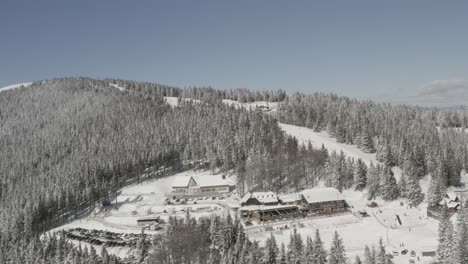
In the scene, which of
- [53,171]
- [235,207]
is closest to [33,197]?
[53,171]

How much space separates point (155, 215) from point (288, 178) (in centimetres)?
3759

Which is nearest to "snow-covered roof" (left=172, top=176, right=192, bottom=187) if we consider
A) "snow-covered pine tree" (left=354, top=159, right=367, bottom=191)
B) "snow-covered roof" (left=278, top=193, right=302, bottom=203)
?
"snow-covered roof" (left=278, top=193, right=302, bottom=203)

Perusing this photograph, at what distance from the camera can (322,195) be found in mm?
87812

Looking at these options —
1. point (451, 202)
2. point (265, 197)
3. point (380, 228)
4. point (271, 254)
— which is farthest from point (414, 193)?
point (271, 254)

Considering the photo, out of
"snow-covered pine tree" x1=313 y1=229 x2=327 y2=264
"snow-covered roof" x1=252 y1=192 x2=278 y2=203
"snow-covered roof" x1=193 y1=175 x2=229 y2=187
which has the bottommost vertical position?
"snow-covered pine tree" x1=313 y1=229 x2=327 y2=264

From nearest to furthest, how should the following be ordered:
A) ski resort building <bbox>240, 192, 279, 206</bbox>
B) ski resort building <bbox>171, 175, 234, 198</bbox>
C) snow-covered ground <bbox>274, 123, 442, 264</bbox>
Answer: snow-covered ground <bbox>274, 123, 442, 264</bbox>, ski resort building <bbox>240, 192, 279, 206</bbox>, ski resort building <bbox>171, 175, 234, 198</bbox>

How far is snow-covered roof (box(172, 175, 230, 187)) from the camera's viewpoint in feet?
368

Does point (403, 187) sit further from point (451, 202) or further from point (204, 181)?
point (204, 181)

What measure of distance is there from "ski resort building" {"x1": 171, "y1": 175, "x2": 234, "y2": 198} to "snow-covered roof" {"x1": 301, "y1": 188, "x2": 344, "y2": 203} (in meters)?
29.3

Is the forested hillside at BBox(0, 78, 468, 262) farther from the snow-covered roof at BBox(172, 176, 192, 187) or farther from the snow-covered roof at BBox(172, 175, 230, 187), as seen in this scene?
the snow-covered roof at BBox(172, 176, 192, 187)

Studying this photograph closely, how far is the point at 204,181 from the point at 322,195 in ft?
126

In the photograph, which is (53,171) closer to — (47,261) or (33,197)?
(33,197)

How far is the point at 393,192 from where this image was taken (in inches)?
3492

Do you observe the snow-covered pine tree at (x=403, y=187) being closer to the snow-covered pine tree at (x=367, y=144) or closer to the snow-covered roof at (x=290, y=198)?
the snow-covered roof at (x=290, y=198)
